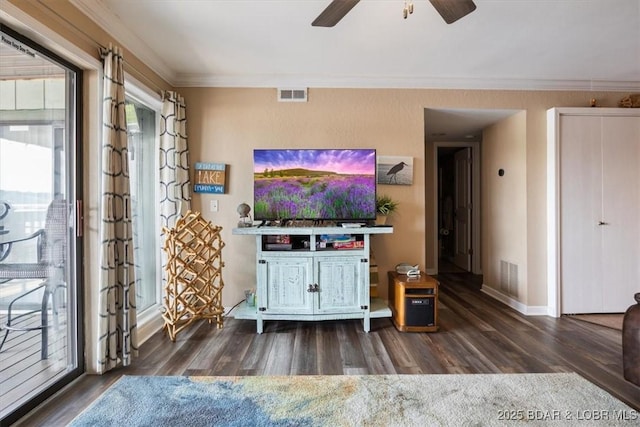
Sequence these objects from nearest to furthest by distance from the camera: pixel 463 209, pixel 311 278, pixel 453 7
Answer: pixel 453 7, pixel 311 278, pixel 463 209

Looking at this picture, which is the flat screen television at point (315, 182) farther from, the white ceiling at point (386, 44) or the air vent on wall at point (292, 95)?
the white ceiling at point (386, 44)

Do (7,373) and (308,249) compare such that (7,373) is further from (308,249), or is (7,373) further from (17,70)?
(308,249)

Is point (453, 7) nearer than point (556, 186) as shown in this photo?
Yes

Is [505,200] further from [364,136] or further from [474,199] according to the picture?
[364,136]

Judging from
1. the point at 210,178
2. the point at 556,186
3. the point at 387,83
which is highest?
the point at 387,83

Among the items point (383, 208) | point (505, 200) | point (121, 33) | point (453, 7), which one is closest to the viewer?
point (453, 7)

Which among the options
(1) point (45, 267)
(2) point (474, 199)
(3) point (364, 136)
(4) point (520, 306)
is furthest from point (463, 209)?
(1) point (45, 267)

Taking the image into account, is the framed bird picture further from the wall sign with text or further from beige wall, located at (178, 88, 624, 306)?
the wall sign with text

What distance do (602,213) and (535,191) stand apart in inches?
27.0

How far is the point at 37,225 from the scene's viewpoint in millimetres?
1682

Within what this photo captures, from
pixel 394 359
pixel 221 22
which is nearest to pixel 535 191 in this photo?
pixel 394 359

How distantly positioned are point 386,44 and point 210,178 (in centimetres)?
214

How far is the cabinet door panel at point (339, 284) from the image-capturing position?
2486 millimetres

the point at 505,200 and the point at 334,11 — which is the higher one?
the point at 334,11
